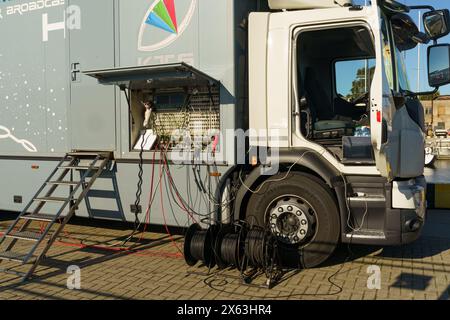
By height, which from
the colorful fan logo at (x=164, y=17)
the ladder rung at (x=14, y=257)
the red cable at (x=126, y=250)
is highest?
the colorful fan logo at (x=164, y=17)

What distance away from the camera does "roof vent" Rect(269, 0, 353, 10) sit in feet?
15.8

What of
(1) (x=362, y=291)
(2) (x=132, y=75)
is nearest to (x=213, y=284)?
(1) (x=362, y=291)

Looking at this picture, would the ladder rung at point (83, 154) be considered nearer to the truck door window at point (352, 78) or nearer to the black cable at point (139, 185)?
the black cable at point (139, 185)

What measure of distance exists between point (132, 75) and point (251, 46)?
1492 mm

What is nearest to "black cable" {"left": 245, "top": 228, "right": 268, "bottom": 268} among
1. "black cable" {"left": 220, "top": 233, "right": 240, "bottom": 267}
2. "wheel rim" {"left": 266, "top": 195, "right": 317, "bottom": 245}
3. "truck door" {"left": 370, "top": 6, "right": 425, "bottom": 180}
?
"black cable" {"left": 220, "top": 233, "right": 240, "bottom": 267}

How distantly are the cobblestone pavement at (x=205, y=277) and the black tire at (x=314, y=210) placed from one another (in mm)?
198

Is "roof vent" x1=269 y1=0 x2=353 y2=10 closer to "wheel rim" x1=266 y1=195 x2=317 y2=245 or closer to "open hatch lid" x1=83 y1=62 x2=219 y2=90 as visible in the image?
"open hatch lid" x1=83 y1=62 x2=219 y2=90

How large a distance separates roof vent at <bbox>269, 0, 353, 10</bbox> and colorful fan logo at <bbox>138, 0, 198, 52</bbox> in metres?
1.00

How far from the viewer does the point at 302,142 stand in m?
4.91

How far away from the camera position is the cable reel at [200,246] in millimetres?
4781

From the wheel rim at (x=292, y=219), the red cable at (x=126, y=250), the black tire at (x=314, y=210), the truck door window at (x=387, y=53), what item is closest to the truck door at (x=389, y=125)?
the truck door window at (x=387, y=53)

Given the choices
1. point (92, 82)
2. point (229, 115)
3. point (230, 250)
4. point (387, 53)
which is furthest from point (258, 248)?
point (92, 82)

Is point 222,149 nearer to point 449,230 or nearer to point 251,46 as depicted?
point 251,46

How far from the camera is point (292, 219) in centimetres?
487
